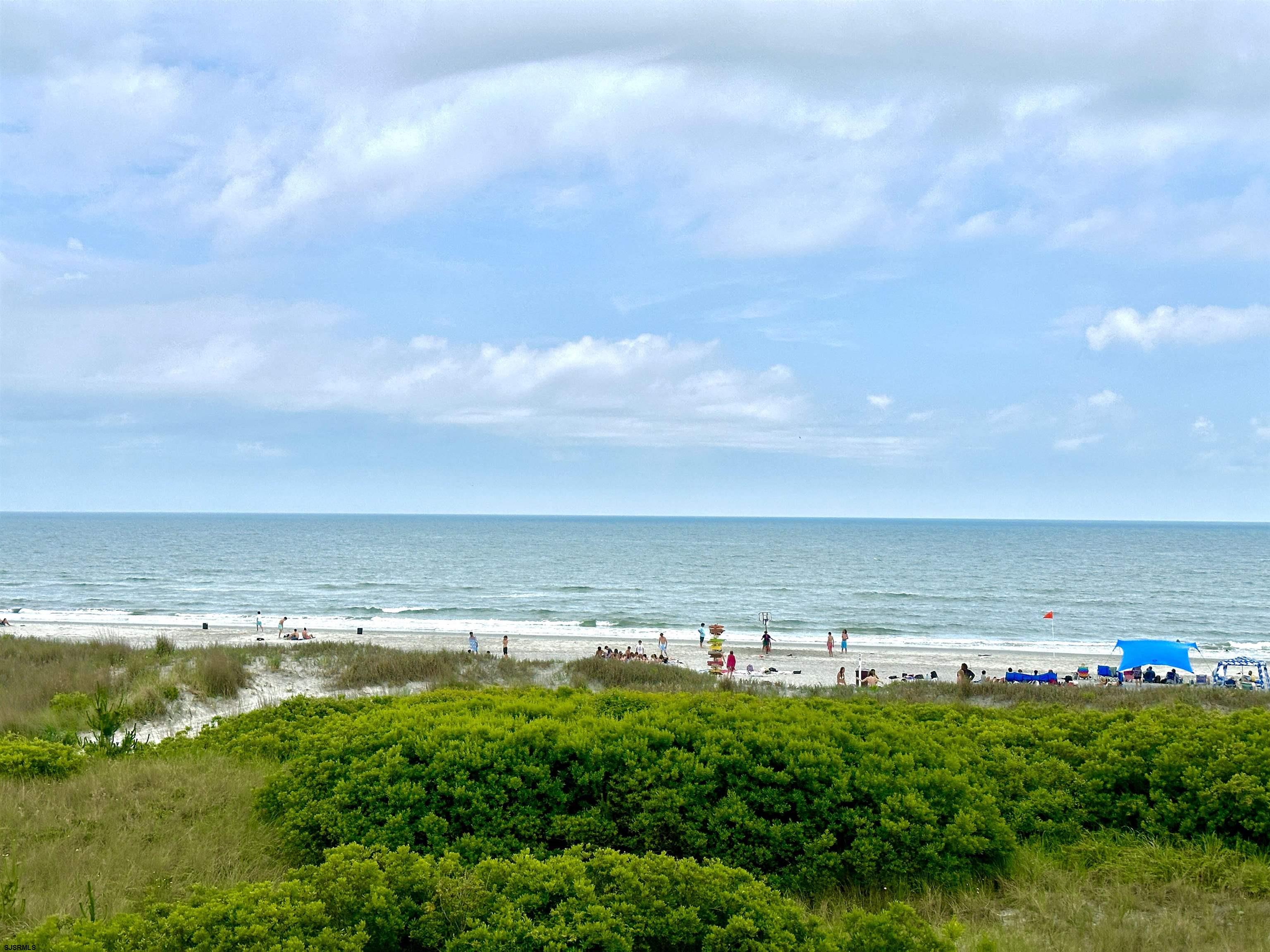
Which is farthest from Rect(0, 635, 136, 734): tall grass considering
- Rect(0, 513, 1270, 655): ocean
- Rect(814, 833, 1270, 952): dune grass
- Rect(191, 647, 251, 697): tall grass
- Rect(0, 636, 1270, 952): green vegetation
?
Rect(0, 513, 1270, 655): ocean

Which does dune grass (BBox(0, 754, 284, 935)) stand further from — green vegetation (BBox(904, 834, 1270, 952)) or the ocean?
the ocean

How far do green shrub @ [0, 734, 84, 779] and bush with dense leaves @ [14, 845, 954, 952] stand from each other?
4.22m

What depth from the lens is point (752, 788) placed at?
666 cm

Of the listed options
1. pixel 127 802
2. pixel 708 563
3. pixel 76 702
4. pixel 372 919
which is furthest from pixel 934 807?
pixel 708 563

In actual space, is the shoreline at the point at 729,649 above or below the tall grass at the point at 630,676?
below

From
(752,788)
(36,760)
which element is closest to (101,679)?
(36,760)

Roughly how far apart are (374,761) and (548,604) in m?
52.8

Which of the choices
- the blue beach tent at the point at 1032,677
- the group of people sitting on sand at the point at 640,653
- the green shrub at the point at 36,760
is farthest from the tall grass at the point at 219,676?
the blue beach tent at the point at 1032,677

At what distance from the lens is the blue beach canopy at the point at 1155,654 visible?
93.8 ft

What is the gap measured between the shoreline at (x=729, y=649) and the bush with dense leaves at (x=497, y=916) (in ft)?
88.7

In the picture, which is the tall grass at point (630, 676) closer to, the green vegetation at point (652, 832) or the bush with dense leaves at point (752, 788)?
the green vegetation at point (652, 832)

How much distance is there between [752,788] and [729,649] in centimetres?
3421

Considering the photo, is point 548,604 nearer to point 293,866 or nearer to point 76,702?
point 76,702

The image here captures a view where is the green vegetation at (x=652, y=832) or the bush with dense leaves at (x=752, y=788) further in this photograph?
the bush with dense leaves at (x=752, y=788)
